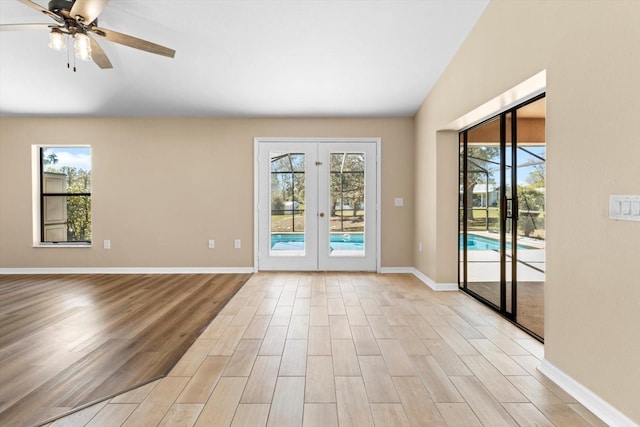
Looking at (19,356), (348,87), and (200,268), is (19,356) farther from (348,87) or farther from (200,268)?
(348,87)

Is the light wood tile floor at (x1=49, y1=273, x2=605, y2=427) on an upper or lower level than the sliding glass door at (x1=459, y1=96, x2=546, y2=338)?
lower

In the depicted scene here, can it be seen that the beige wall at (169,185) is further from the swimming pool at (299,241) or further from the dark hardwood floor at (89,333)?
the dark hardwood floor at (89,333)

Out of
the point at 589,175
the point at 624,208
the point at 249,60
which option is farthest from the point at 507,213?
the point at 249,60

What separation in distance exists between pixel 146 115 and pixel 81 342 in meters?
3.59

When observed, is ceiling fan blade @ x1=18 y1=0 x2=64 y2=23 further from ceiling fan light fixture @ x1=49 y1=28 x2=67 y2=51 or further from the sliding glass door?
the sliding glass door

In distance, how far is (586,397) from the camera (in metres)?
1.93

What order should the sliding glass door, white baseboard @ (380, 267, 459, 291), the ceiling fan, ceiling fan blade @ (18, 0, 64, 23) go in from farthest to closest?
white baseboard @ (380, 267, 459, 291), the sliding glass door, the ceiling fan, ceiling fan blade @ (18, 0, 64, 23)

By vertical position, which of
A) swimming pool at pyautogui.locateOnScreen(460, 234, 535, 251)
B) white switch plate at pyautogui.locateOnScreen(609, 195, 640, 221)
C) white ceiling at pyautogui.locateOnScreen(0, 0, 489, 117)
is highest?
white ceiling at pyautogui.locateOnScreen(0, 0, 489, 117)

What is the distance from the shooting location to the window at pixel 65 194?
5.48 m

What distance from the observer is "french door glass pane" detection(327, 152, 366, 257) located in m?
5.42

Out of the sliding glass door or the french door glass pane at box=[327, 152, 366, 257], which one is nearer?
the sliding glass door

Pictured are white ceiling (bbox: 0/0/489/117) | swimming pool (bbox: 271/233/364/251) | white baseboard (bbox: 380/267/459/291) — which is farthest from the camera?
swimming pool (bbox: 271/233/364/251)

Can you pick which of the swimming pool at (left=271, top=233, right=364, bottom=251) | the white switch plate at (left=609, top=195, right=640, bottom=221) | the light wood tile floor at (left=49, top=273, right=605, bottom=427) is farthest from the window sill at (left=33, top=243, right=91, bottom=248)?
the white switch plate at (left=609, top=195, right=640, bottom=221)

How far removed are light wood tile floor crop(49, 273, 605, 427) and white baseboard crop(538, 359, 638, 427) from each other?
0.16ft
